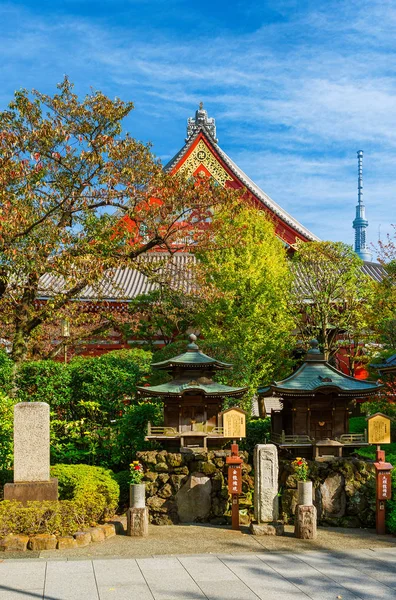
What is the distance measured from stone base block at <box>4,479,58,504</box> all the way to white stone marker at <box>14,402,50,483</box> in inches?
6.9

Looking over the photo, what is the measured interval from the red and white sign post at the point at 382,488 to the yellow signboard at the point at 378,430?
477 mm

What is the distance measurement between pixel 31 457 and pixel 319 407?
719 cm

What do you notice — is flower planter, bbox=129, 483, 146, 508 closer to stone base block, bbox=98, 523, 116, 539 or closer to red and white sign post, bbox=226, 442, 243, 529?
stone base block, bbox=98, 523, 116, 539

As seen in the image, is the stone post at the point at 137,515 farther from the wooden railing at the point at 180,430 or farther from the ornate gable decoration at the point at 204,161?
the ornate gable decoration at the point at 204,161

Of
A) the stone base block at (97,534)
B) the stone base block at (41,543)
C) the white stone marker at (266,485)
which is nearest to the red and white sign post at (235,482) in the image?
the white stone marker at (266,485)

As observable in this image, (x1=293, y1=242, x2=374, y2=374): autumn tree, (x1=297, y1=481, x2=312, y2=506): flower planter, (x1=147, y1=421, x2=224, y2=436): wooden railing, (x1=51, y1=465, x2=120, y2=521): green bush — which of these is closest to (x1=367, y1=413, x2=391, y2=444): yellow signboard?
(x1=297, y1=481, x2=312, y2=506): flower planter

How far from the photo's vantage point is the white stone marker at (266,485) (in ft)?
44.3

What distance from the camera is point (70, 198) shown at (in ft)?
55.2

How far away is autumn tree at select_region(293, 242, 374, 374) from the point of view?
2527 cm

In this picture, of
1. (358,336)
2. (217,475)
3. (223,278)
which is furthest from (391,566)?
(358,336)

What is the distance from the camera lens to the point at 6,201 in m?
15.1

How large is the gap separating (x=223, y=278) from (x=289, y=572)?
13818 millimetres

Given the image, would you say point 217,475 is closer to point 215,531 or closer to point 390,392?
point 215,531

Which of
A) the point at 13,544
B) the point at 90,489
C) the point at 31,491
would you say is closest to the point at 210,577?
the point at 13,544
